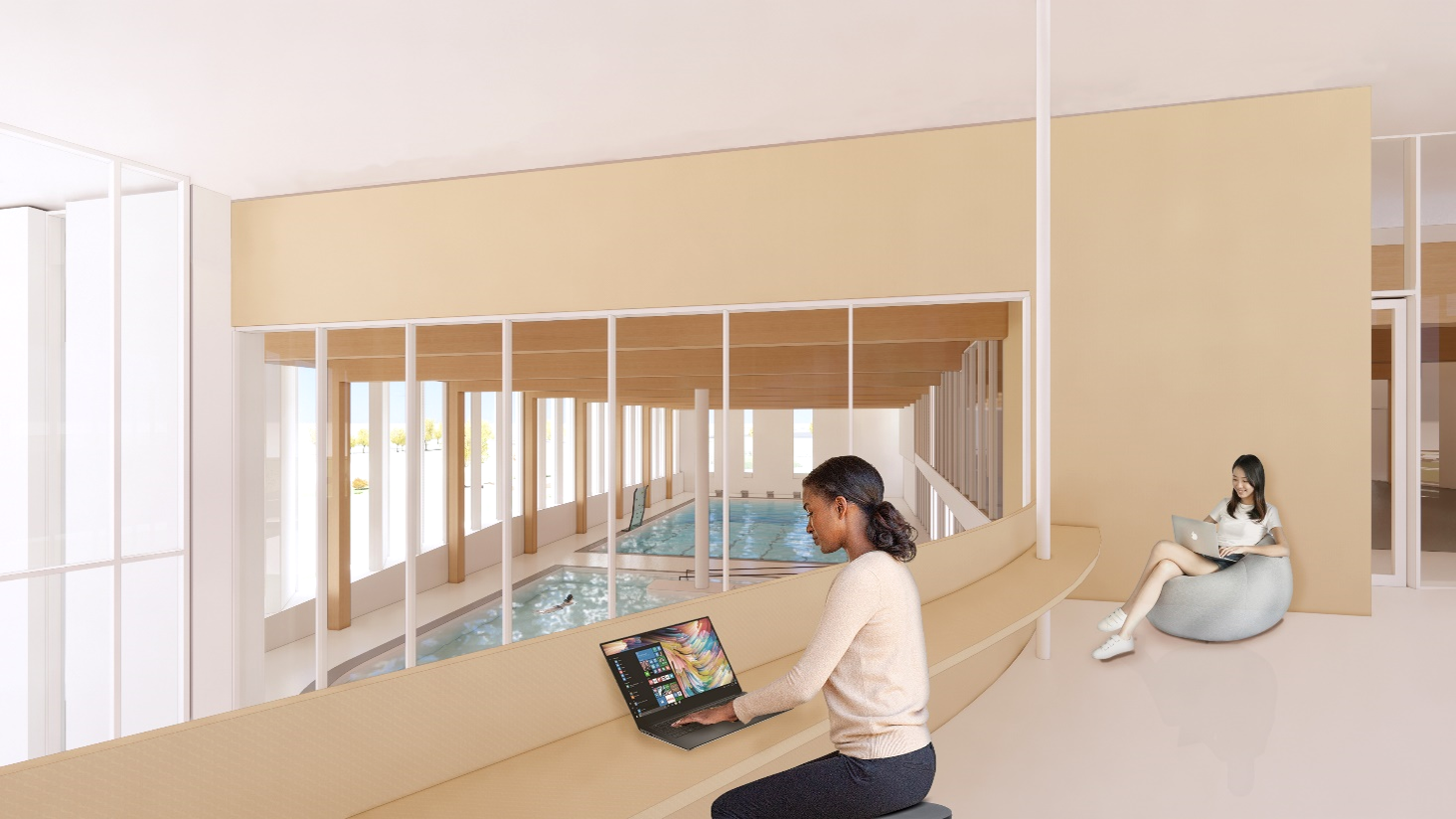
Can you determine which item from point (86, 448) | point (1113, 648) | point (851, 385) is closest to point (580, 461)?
point (851, 385)

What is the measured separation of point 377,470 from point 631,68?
4900mm

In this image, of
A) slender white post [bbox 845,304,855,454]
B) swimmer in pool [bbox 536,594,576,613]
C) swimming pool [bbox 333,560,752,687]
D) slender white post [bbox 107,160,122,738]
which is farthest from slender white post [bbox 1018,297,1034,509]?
slender white post [bbox 107,160,122,738]

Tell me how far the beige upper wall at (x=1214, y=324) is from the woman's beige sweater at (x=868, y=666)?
4607 mm

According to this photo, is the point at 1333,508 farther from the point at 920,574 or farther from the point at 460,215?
the point at 460,215

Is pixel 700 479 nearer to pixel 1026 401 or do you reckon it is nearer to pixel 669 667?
pixel 1026 401

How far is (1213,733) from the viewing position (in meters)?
3.37

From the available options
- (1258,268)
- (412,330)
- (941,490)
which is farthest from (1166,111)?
(412,330)

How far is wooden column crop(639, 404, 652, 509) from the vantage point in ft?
23.4

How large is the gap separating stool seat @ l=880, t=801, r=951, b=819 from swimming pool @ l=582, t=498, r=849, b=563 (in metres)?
4.91

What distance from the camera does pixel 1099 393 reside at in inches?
230

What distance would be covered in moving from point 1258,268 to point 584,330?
5.36 metres

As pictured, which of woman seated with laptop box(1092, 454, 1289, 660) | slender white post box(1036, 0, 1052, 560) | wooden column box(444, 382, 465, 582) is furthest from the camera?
wooden column box(444, 382, 465, 582)

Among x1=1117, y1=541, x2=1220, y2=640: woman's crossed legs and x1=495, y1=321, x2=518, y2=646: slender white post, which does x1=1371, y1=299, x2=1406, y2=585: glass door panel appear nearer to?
x1=1117, y1=541, x2=1220, y2=640: woman's crossed legs

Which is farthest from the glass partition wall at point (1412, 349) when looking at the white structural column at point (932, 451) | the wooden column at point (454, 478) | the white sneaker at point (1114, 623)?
the wooden column at point (454, 478)
